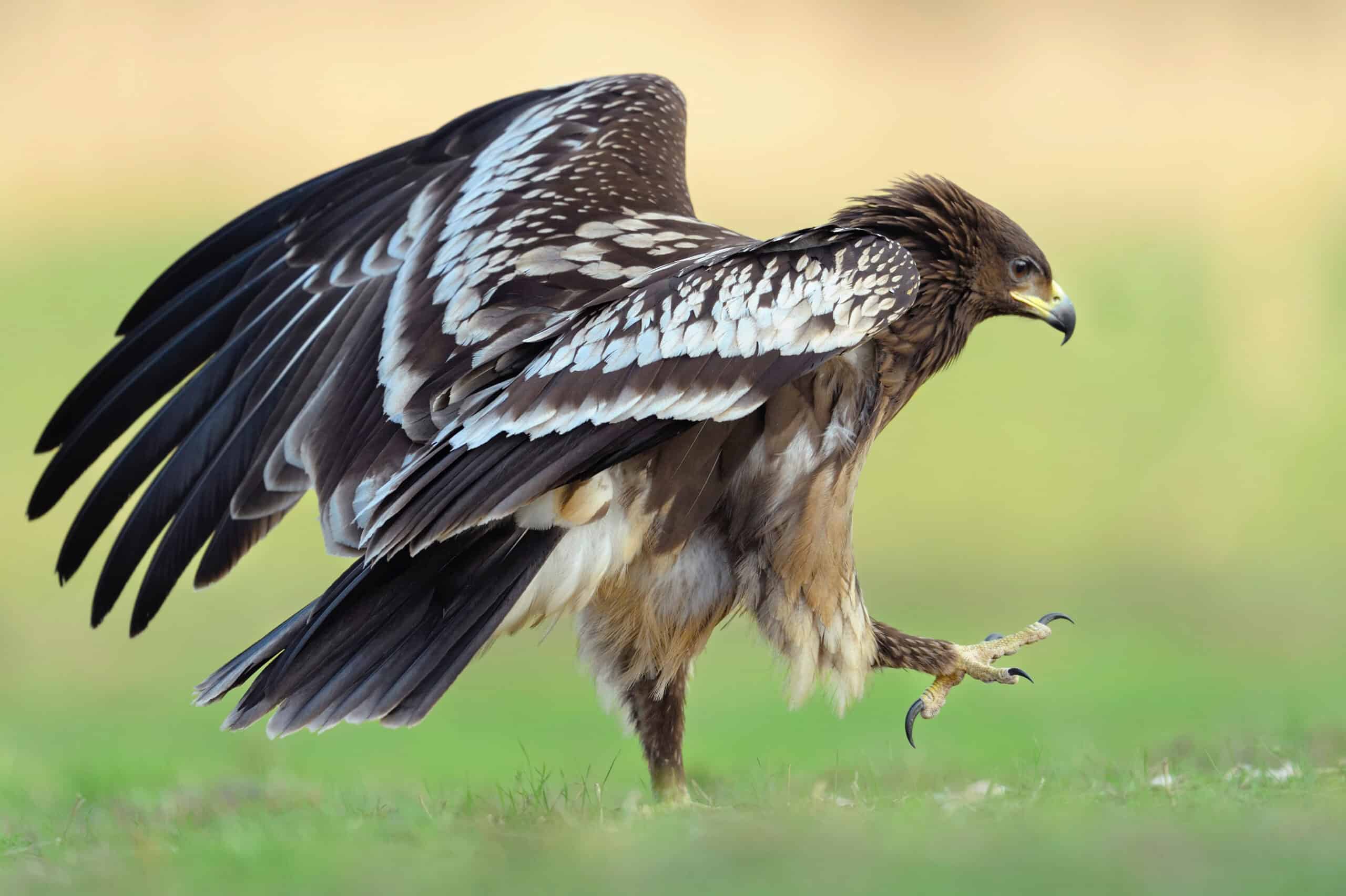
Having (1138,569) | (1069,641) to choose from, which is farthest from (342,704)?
(1138,569)

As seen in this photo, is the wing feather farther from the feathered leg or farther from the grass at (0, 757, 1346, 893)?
the feathered leg

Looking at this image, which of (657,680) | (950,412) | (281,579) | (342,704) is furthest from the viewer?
(950,412)

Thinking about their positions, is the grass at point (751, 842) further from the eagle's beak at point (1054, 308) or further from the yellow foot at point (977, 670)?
the eagle's beak at point (1054, 308)

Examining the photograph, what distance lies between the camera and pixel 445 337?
5.16 metres

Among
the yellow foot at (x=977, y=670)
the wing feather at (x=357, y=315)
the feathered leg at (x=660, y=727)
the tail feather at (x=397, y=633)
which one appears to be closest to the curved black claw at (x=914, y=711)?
the yellow foot at (x=977, y=670)

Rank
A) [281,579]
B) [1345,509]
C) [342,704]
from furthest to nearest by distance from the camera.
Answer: [1345,509] < [281,579] < [342,704]

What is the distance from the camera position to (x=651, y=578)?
4930 millimetres

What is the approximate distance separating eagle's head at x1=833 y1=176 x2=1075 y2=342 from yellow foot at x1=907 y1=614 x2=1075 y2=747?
101 cm

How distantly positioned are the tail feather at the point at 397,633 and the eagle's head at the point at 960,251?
136 cm

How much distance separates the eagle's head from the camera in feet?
16.5

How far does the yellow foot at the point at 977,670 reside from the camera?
17.7 ft

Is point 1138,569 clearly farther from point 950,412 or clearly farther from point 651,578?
point 651,578

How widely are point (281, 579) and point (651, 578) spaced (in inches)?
352

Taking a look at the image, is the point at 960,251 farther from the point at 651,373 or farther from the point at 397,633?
the point at 397,633
